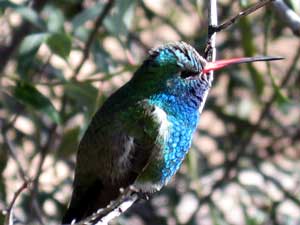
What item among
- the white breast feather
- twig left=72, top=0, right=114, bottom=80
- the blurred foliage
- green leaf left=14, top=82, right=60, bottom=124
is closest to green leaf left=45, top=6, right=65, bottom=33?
the blurred foliage

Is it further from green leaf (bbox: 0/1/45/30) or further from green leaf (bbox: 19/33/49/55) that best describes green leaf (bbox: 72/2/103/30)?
green leaf (bbox: 19/33/49/55)

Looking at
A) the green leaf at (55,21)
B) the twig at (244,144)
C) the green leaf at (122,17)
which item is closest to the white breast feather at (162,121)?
the green leaf at (122,17)

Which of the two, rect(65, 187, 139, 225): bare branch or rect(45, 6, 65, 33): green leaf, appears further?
rect(45, 6, 65, 33): green leaf

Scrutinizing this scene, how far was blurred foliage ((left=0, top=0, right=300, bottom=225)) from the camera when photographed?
3588mm

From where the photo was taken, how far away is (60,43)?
304cm

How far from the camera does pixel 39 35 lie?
3178 millimetres

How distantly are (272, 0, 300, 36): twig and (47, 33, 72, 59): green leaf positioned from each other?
2.30 ft

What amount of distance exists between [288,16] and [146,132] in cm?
59

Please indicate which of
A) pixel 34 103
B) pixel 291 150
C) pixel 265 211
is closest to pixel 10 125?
pixel 34 103

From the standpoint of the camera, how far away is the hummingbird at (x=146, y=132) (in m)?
2.89

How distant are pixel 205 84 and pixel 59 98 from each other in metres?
1.41

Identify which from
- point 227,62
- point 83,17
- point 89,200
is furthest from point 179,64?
point 83,17

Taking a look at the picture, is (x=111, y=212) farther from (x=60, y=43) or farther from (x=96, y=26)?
(x=96, y=26)

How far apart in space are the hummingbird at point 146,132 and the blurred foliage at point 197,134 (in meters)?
0.38
